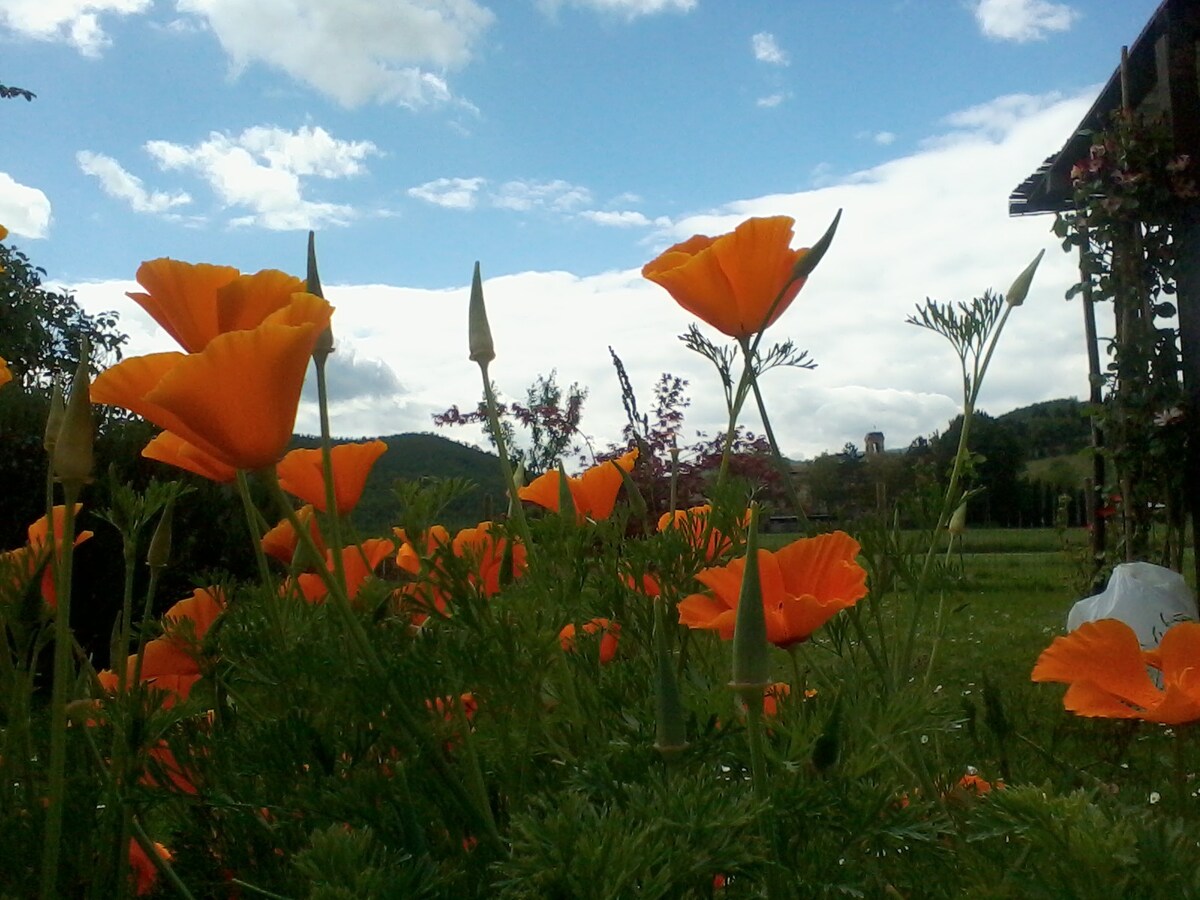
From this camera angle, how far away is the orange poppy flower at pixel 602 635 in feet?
2.50

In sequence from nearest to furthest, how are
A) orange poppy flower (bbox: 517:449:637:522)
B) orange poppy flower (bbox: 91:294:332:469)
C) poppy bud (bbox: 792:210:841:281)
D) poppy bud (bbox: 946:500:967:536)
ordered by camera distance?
orange poppy flower (bbox: 91:294:332:469), poppy bud (bbox: 792:210:841:281), orange poppy flower (bbox: 517:449:637:522), poppy bud (bbox: 946:500:967:536)

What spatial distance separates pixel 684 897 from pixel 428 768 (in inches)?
8.8

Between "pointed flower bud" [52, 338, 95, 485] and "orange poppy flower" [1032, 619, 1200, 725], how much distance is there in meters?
0.75

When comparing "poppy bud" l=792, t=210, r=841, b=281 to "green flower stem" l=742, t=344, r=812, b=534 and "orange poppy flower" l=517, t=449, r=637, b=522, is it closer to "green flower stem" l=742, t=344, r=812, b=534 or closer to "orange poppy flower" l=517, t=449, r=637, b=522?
"green flower stem" l=742, t=344, r=812, b=534

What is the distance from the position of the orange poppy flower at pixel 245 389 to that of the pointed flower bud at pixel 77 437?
0.05 meters

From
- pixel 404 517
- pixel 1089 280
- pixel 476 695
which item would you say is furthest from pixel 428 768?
pixel 1089 280

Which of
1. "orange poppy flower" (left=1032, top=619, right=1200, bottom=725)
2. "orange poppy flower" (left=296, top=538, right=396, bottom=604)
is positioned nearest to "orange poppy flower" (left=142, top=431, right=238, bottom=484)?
"orange poppy flower" (left=296, top=538, right=396, bottom=604)

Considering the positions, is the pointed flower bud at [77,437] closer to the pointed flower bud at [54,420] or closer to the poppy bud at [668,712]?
the pointed flower bud at [54,420]

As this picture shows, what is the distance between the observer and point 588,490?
99cm

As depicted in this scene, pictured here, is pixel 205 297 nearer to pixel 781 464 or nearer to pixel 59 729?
pixel 59 729

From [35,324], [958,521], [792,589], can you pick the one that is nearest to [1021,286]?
[958,521]

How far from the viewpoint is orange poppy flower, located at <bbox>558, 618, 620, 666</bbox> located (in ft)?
2.50

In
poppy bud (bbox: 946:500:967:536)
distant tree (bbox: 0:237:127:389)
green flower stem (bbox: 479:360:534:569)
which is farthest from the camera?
distant tree (bbox: 0:237:127:389)

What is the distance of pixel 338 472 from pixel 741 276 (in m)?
0.37
